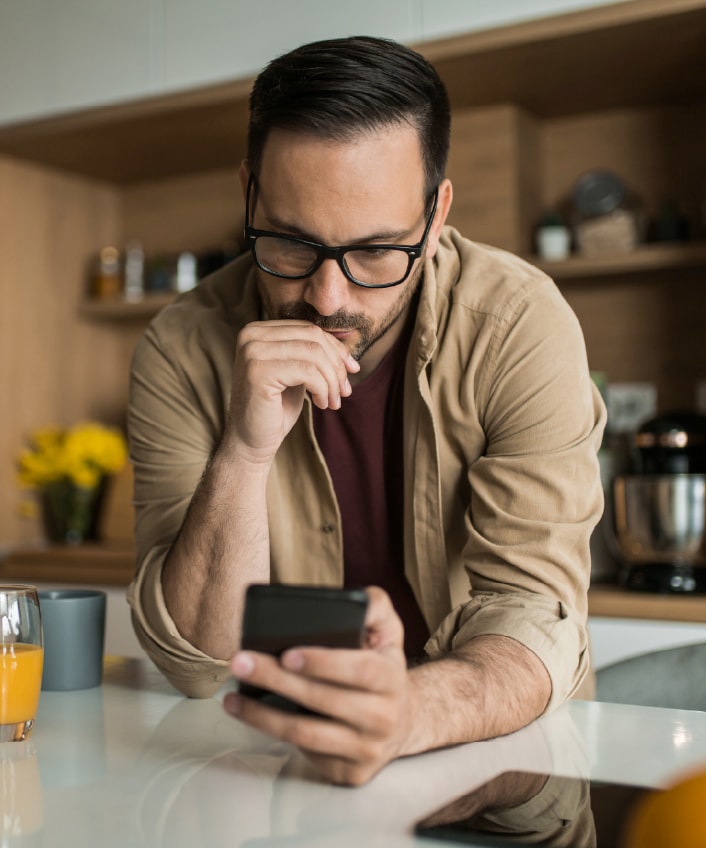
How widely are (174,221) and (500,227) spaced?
48.0 inches

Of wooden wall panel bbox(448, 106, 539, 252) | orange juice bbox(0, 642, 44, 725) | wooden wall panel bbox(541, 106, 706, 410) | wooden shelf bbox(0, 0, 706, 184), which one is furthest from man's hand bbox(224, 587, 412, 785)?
wooden wall panel bbox(541, 106, 706, 410)

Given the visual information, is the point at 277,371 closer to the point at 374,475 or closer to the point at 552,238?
the point at 374,475

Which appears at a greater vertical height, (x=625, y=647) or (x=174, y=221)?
(x=174, y=221)

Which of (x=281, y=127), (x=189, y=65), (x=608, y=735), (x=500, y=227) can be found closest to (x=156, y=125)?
(x=189, y=65)

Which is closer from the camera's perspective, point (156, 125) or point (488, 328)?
point (488, 328)

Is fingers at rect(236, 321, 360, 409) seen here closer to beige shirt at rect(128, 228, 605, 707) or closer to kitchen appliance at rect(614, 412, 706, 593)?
beige shirt at rect(128, 228, 605, 707)

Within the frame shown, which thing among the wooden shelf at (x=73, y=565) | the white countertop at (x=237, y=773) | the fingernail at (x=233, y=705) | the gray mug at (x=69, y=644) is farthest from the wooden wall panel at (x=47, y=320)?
the fingernail at (x=233, y=705)

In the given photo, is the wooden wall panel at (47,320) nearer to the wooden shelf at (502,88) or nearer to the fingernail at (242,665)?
the wooden shelf at (502,88)

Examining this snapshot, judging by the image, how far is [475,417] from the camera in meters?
1.23

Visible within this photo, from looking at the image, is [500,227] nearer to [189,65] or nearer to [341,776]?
[189,65]

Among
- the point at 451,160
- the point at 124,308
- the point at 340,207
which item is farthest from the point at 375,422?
the point at 124,308

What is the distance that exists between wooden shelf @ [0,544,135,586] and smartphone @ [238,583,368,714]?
6.28 ft

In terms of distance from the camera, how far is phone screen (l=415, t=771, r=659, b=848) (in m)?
0.61

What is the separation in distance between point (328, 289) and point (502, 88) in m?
1.52
